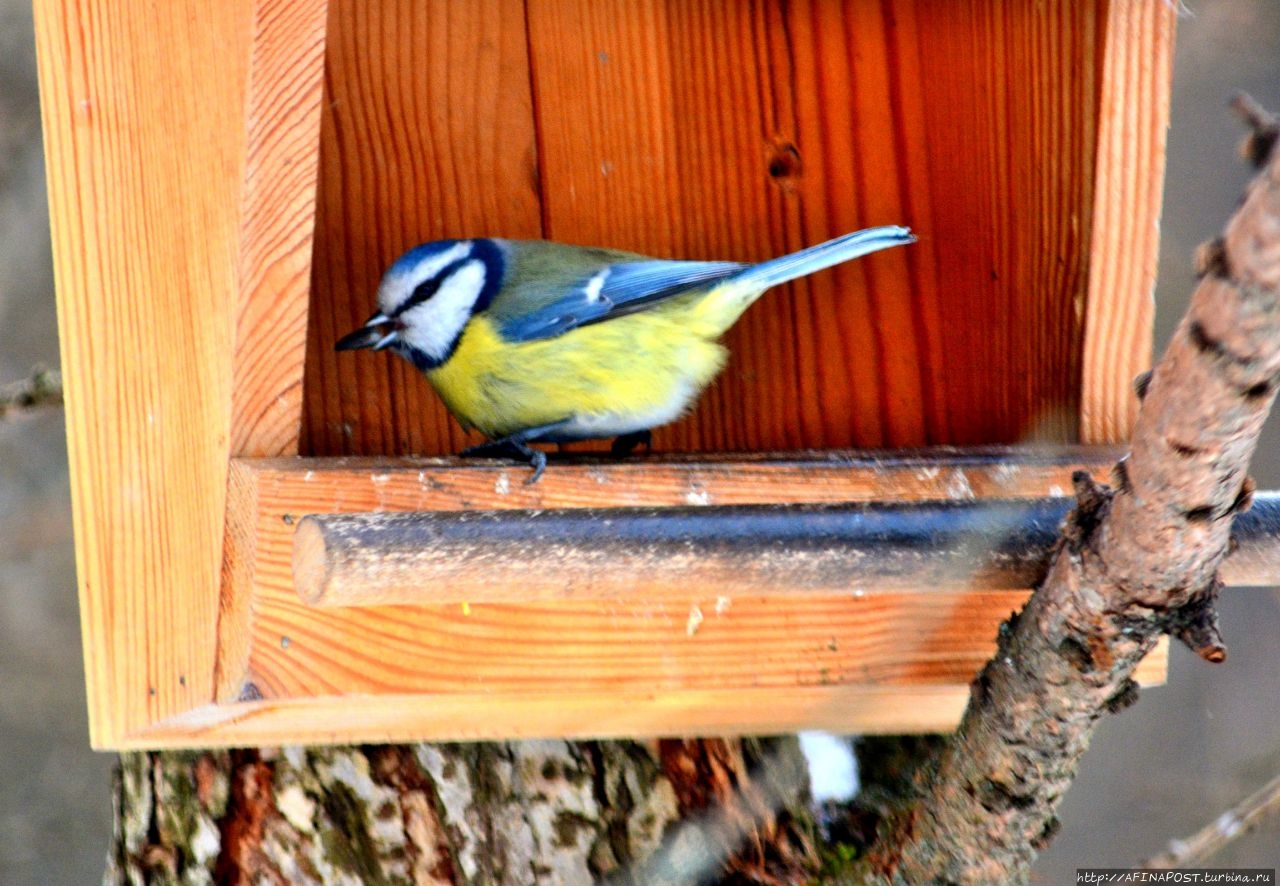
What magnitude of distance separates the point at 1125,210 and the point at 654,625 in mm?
860

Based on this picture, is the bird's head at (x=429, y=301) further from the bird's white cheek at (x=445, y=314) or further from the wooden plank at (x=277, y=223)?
the wooden plank at (x=277, y=223)

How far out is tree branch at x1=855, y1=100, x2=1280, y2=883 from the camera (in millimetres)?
1095

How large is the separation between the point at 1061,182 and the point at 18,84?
103 inches

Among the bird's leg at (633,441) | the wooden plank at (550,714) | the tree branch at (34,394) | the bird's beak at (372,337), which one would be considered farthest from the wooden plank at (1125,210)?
the tree branch at (34,394)

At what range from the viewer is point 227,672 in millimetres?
1796

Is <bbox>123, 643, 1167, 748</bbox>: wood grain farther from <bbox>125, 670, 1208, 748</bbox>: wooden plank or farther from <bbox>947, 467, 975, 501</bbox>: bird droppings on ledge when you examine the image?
<bbox>947, 467, 975, 501</bbox>: bird droppings on ledge

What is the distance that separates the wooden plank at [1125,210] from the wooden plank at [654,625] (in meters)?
0.13

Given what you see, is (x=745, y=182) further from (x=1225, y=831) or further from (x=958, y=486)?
(x=1225, y=831)

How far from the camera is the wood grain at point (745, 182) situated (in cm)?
223

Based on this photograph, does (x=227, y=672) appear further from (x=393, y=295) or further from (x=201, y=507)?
(x=393, y=295)

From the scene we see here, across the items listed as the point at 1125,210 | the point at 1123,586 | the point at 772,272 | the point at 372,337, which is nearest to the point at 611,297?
the point at 772,272

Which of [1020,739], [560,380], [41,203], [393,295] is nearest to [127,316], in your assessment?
[393,295]

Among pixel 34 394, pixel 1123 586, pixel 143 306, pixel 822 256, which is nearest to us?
pixel 1123 586

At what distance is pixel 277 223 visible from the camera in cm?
189
